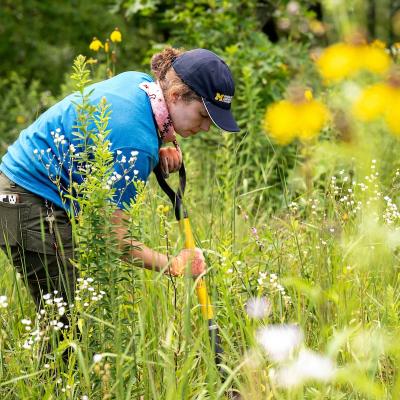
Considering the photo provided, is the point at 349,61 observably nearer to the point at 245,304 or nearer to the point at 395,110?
the point at 395,110

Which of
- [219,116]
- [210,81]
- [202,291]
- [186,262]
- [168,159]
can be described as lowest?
[202,291]

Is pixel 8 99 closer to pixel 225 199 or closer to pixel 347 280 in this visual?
pixel 225 199

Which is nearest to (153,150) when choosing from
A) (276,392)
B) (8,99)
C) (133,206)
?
(133,206)

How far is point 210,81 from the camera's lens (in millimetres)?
2645

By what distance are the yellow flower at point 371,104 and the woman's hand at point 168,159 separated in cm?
95

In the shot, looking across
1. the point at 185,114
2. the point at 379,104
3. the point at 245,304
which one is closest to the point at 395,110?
the point at 379,104

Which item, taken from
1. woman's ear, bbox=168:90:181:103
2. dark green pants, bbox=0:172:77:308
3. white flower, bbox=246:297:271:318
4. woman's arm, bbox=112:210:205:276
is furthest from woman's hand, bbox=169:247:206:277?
woman's ear, bbox=168:90:181:103

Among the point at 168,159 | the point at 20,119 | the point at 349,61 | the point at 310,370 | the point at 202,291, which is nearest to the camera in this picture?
the point at 310,370

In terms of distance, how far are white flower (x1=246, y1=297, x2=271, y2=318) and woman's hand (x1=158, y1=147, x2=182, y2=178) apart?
1.97 feet

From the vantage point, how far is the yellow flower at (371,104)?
2.03 m

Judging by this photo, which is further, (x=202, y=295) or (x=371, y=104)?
(x=202, y=295)

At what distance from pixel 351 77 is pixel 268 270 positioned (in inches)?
34.5

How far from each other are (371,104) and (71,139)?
3.38ft

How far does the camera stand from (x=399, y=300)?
2.80 meters
